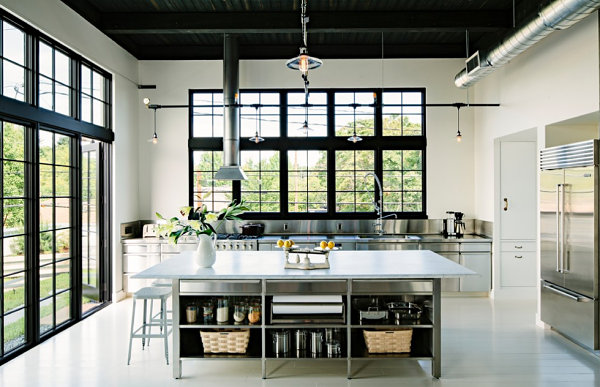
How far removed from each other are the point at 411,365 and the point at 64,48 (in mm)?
5249

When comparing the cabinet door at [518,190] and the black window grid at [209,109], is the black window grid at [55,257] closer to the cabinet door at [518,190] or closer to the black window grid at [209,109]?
the black window grid at [209,109]

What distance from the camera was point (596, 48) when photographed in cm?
424

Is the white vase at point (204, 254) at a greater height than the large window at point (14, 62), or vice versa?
the large window at point (14, 62)

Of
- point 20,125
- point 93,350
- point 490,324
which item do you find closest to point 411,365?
point 490,324

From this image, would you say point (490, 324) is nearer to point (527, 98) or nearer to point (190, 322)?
point (527, 98)

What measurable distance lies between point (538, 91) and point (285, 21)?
3262mm

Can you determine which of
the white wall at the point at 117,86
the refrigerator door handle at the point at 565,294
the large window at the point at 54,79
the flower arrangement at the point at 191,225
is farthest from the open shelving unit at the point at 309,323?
the white wall at the point at 117,86

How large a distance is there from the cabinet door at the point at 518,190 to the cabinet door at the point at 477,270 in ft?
1.48

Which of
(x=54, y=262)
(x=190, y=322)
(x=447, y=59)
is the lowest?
(x=190, y=322)

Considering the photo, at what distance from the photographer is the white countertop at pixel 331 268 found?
358 cm

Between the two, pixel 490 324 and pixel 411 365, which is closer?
pixel 411 365

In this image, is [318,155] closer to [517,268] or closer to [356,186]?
[356,186]

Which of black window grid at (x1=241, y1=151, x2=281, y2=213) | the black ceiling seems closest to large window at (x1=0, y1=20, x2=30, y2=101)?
the black ceiling

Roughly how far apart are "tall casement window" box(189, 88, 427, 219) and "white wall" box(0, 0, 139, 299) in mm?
950
